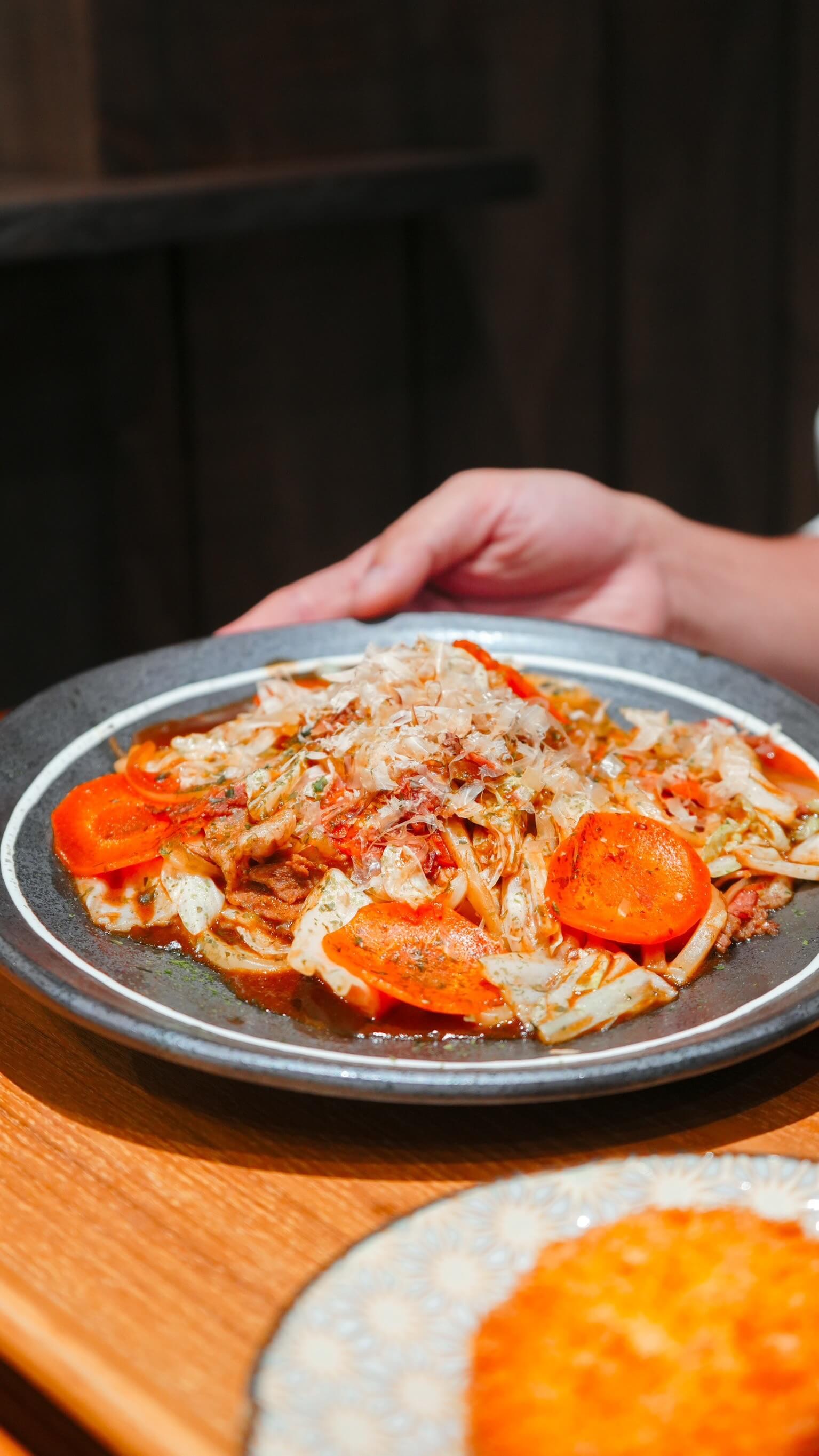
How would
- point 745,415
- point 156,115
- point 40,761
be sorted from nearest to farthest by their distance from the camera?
1. point 40,761
2. point 156,115
3. point 745,415

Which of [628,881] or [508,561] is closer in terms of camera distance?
[628,881]

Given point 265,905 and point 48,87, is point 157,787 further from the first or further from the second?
point 48,87

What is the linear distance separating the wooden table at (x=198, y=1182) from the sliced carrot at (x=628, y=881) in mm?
145

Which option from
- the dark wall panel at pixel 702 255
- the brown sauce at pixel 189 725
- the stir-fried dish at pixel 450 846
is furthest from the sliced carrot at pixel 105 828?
the dark wall panel at pixel 702 255

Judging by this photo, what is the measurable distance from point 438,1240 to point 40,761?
84 cm

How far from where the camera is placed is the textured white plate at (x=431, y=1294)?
71 cm

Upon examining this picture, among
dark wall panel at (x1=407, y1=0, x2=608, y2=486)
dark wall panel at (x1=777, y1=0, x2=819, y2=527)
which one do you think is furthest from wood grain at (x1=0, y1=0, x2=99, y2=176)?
dark wall panel at (x1=777, y1=0, x2=819, y2=527)

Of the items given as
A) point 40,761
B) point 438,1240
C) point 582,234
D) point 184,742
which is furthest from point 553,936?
point 582,234

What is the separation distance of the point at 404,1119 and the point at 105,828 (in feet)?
1.52

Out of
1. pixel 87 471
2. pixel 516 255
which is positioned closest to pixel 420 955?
pixel 87 471

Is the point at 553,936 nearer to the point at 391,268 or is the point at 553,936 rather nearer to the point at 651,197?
the point at 391,268

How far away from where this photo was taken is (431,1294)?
0.78 meters

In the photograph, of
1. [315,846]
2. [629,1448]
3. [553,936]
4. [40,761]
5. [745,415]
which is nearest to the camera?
[629,1448]

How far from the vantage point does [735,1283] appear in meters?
0.78
